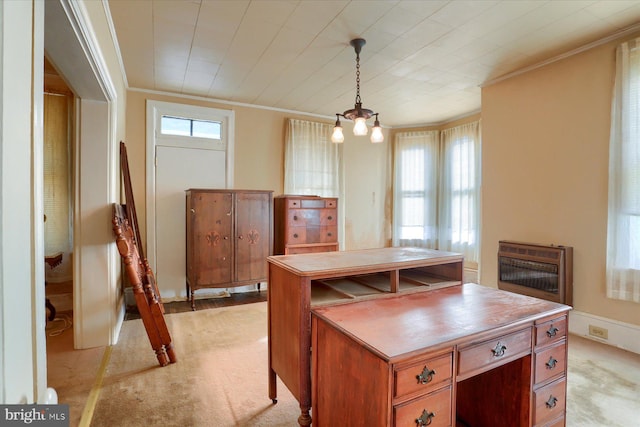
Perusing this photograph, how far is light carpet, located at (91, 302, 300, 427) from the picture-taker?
1.87 metres

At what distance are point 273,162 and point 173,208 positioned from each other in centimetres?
160

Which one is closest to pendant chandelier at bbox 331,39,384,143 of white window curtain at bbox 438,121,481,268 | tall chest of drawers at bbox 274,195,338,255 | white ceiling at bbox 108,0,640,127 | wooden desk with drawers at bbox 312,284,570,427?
white ceiling at bbox 108,0,640,127

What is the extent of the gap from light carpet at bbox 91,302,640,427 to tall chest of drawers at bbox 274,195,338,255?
1554 millimetres

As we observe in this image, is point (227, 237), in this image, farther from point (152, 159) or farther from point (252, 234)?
point (152, 159)

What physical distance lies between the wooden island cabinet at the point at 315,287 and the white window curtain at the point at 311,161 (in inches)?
116

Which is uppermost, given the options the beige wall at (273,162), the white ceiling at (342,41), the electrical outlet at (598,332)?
the white ceiling at (342,41)

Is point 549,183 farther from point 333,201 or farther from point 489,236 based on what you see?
point 333,201

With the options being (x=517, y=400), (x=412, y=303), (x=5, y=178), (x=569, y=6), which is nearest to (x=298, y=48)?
(x=569, y=6)

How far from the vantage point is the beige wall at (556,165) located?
2902 millimetres

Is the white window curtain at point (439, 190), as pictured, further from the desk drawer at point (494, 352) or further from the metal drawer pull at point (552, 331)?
the desk drawer at point (494, 352)

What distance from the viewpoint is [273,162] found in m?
4.90

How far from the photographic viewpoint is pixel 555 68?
3230 millimetres

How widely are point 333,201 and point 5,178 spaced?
13.4 feet

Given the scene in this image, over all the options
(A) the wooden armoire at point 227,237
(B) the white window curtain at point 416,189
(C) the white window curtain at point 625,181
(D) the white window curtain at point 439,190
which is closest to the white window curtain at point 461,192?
(D) the white window curtain at point 439,190
